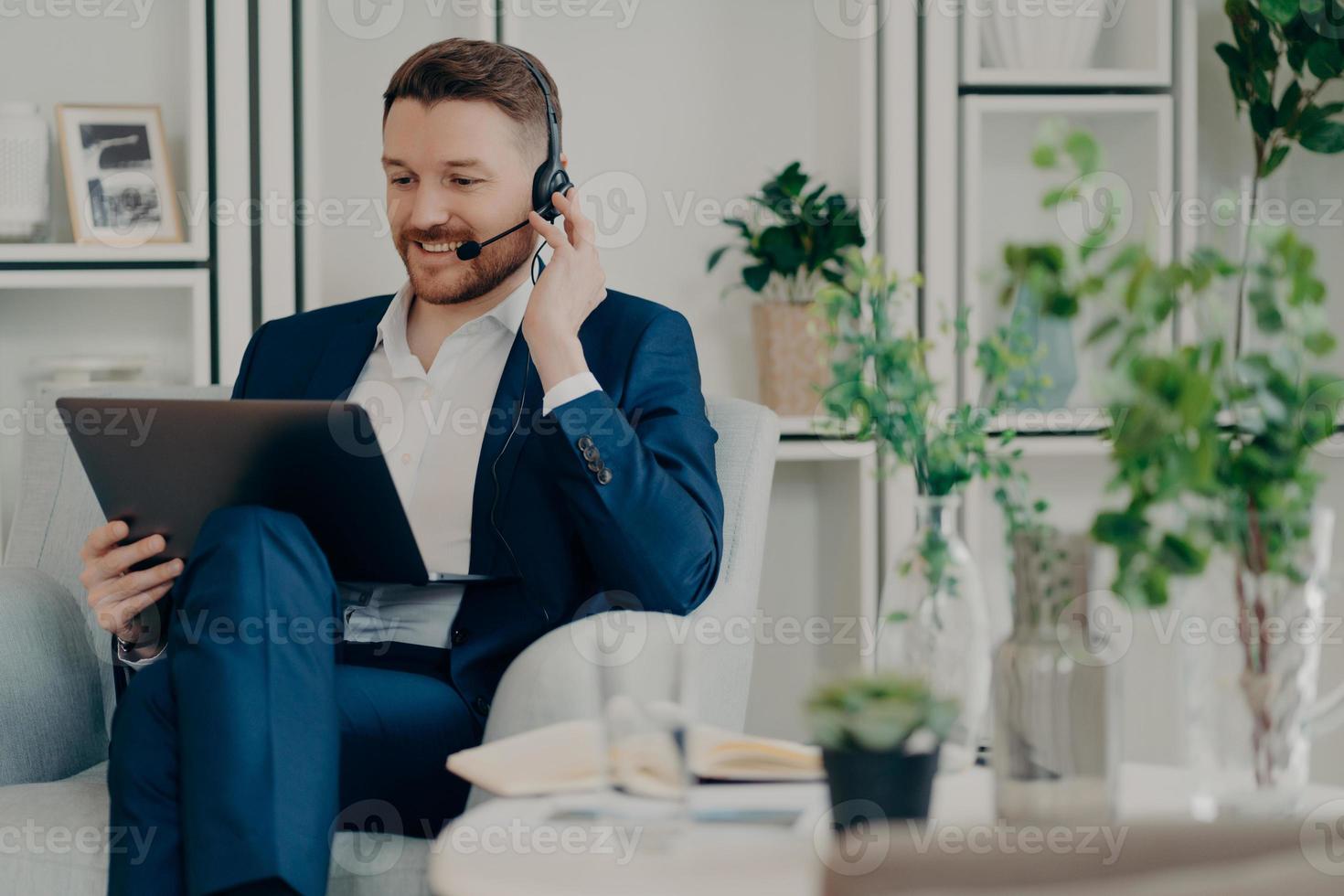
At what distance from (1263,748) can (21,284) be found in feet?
6.56

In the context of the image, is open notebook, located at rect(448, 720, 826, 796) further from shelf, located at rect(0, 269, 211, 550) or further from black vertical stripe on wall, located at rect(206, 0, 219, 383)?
shelf, located at rect(0, 269, 211, 550)

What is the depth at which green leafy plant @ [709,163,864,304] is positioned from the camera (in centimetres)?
232

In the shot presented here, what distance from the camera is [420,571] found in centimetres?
143

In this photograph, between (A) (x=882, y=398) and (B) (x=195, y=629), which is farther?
(B) (x=195, y=629)

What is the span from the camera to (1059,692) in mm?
862

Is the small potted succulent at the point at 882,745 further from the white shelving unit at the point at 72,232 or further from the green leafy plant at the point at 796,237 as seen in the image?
the white shelving unit at the point at 72,232

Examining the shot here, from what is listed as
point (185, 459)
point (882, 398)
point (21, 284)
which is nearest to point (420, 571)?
point (185, 459)

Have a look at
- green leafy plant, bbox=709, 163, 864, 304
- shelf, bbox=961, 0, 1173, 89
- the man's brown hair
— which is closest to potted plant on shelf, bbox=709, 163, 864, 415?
green leafy plant, bbox=709, 163, 864, 304

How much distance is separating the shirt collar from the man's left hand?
3.9 inches

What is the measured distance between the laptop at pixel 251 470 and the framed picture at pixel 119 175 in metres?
0.93

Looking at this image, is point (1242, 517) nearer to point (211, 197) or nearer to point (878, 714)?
point (878, 714)

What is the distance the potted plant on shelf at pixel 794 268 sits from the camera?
232 centimetres

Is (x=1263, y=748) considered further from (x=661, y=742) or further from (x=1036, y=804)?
(x=661, y=742)

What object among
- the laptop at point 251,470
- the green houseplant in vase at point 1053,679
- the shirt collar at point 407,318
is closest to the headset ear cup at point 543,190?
the shirt collar at point 407,318
